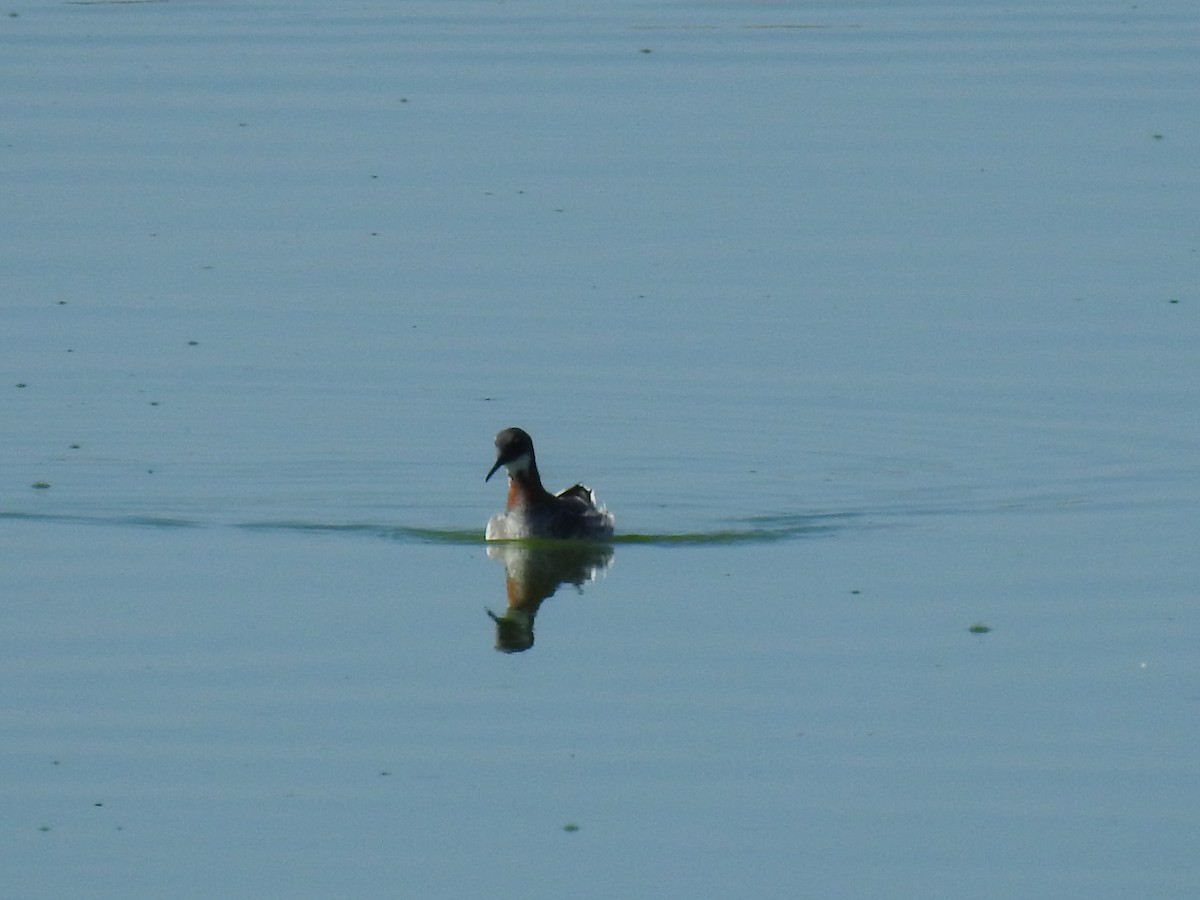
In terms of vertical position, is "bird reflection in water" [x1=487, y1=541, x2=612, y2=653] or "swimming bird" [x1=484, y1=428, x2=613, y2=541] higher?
"swimming bird" [x1=484, y1=428, x2=613, y2=541]

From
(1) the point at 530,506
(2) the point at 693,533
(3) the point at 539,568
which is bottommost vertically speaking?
(3) the point at 539,568

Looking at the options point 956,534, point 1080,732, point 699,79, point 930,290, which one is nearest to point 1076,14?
point 699,79

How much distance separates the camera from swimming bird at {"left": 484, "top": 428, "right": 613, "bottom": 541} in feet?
50.6

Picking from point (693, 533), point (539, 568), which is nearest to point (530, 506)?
point (539, 568)

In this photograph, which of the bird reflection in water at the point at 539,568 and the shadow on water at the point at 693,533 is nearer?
the bird reflection in water at the point at 539,568

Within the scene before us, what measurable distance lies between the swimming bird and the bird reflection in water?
2.3 inches

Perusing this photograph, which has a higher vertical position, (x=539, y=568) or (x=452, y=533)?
(x=452, y=533)

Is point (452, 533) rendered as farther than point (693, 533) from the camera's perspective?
Yes

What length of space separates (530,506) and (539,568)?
0.40m

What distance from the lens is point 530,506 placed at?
15.5 metres

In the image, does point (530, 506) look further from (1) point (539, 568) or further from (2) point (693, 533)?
(2) point (693, 533)

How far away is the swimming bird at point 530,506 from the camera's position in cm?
1544

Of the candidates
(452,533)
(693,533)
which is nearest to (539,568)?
(452,533)

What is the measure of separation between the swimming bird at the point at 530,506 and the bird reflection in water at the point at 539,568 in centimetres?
6
